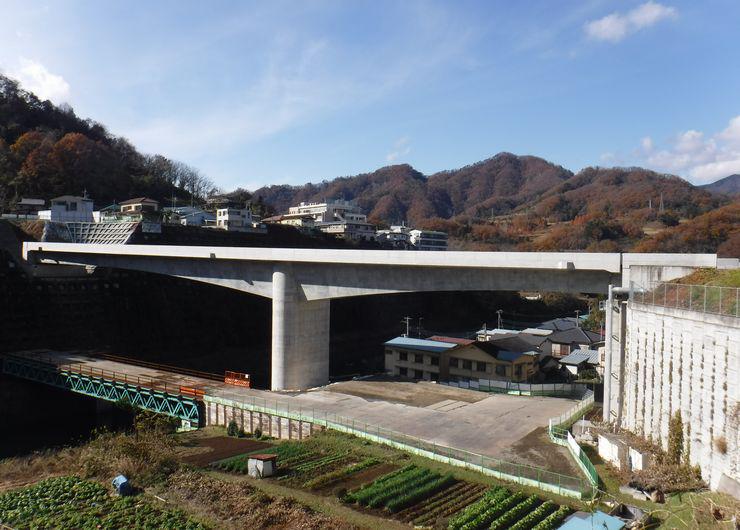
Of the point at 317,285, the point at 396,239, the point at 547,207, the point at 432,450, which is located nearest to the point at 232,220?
the point at 396,239

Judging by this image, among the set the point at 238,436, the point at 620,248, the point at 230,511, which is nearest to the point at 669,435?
the point at 230,511

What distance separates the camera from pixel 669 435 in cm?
1537

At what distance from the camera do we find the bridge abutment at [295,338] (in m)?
26.8

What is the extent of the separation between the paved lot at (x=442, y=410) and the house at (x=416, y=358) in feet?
18.1

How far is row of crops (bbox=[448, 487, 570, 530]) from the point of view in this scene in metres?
12.2

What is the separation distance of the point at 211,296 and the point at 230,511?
36508 millimetres

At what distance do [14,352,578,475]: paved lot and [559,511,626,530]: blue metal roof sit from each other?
3.61 metres

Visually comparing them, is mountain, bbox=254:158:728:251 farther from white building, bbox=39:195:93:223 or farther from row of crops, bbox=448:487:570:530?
row of crops, bbox=448:487:570:530

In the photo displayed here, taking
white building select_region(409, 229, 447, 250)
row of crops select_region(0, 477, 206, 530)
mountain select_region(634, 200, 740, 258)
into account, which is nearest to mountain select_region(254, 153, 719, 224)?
mountain select_region(634, 200, 740, 258)

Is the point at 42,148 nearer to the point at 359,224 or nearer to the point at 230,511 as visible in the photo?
the point at 359,224

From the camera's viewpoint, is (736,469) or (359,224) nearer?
(736,469)

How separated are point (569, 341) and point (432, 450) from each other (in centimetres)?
2921

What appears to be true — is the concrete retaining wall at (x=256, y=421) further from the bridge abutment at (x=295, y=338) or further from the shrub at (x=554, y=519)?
the shrub at (x=554, y=519)

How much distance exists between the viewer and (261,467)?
51.1 ft
